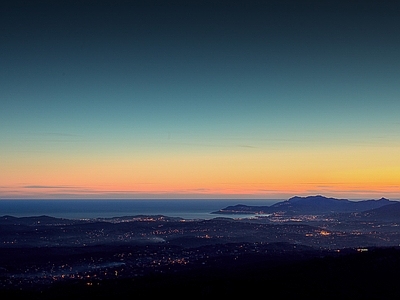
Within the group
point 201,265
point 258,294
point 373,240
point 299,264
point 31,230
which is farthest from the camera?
point 31,230

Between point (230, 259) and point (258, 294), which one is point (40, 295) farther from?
point (230, 259)

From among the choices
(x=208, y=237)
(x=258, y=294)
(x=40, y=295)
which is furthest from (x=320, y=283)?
(x=208, y=237)

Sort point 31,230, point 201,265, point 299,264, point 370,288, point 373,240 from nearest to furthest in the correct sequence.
→ point 370,288 → point 299,264 → point 201,265 → point 373,240 → point 31,230

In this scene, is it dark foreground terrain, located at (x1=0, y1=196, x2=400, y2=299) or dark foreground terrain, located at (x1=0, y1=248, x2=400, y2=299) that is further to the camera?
dark foreground terrain, located at (x1=0, y1=196, x2=400, y2=299)

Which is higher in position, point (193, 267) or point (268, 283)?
point (268, 283)

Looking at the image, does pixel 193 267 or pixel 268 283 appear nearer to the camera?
pixel 268 283

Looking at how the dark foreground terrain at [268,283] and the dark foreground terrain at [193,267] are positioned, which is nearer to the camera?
the dark foreground terrain at [268,283]

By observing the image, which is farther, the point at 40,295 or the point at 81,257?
the point at 81,257

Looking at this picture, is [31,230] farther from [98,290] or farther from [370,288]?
[370,288]

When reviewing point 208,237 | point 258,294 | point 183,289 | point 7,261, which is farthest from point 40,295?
point 208,237
